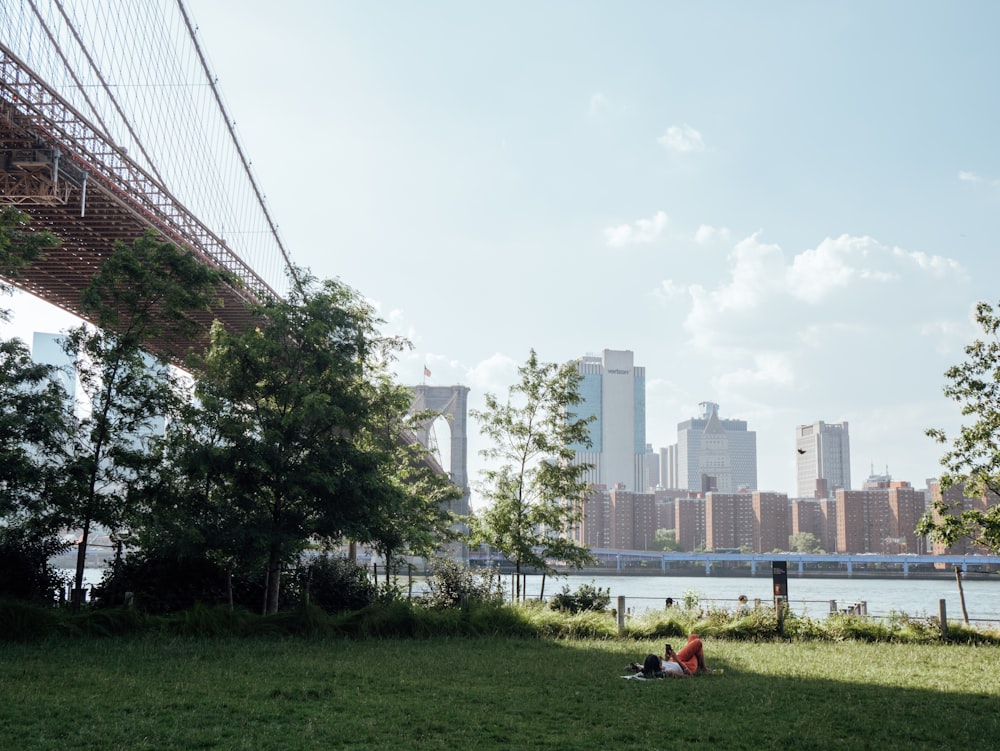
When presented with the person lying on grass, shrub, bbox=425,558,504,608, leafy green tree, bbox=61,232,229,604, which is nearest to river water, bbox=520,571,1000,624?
shrub, bbox=425,558,504,608

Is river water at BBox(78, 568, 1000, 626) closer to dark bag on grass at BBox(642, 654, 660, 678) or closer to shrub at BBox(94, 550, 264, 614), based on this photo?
dark bag on grass at BBox(642, 654, 660, 678)

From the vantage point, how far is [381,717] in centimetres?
911

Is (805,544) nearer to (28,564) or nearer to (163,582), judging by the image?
(163,582)

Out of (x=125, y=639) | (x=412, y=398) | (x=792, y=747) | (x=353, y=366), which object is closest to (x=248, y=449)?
(x=353, y=366)

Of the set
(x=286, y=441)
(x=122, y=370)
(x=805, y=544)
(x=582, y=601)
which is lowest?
(x=805, y=544)

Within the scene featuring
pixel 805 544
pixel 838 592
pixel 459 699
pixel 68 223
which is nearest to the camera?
pixel 459 699

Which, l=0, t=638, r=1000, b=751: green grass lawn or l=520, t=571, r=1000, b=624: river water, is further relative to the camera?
l=520, t=571, r=1000, b=624: river water

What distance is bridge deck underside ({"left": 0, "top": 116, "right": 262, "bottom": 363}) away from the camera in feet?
70.7

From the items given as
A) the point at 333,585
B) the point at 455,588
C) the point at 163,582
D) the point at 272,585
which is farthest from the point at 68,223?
the point at 455,588

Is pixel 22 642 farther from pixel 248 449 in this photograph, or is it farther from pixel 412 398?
pixel 412 398

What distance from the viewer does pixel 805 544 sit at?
570 feet

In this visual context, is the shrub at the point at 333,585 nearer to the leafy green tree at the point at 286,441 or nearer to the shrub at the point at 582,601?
the leafy green tree at the point at 286,441

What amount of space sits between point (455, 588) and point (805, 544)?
16633 centimetres

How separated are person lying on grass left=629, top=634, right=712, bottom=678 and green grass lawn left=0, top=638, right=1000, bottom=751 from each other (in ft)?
0.90
